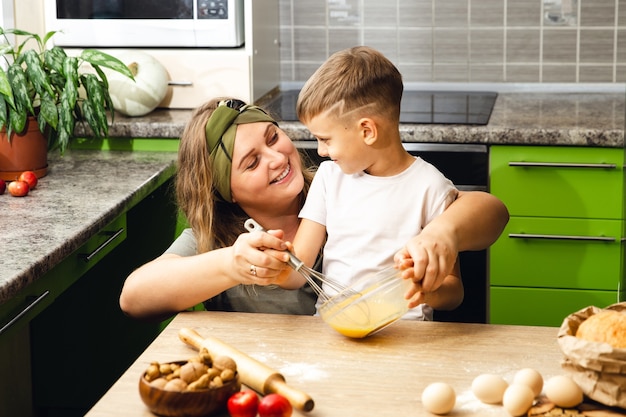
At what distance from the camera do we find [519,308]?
8.93 feet

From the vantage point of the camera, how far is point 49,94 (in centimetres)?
235

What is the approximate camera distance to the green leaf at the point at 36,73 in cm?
233

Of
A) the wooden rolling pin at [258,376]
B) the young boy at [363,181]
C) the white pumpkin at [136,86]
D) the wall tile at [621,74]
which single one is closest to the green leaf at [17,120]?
the white pumpkin at [136,86]

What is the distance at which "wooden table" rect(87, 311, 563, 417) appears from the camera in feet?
3.72

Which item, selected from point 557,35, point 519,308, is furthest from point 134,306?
point 557,35

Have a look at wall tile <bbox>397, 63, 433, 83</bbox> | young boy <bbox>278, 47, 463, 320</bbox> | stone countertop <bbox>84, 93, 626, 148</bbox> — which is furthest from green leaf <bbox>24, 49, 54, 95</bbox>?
wall tile <bbox>397, 63, 433, 83</bbox>

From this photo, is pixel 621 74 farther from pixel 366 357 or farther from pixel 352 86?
pixel 366 357

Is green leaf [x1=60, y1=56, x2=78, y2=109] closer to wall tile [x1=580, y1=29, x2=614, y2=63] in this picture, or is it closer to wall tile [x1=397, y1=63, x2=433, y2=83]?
wall tile [x1=397, y1=63, x2=433, y2=83]

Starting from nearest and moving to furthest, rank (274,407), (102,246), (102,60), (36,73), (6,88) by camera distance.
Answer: (274,407) < (102,246) < (6,88) < (36,73) < (102,60)

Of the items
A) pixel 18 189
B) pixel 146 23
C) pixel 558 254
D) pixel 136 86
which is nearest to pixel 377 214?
pixel 18 189

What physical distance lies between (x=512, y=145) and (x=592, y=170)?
228 millimetres

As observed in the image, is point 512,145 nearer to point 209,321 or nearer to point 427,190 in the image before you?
point 427,190

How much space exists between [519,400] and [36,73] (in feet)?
5.42

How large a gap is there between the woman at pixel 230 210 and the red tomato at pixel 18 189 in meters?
0.56
